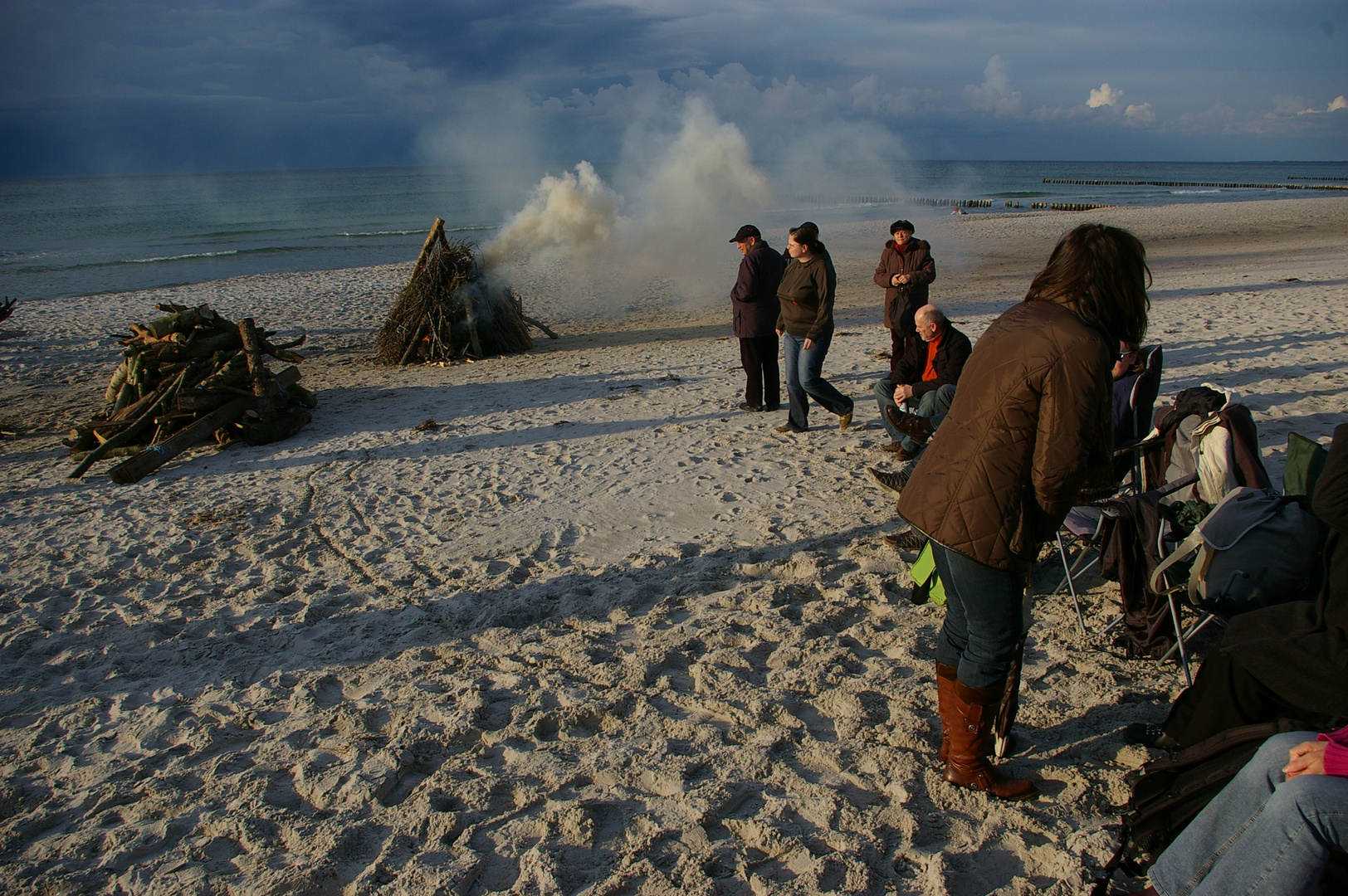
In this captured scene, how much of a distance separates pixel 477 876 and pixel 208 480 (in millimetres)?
4989

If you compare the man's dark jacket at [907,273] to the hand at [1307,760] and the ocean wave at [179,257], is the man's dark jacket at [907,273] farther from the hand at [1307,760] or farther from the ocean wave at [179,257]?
the ocean wave at [179,257]

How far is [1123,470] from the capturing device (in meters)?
4.21

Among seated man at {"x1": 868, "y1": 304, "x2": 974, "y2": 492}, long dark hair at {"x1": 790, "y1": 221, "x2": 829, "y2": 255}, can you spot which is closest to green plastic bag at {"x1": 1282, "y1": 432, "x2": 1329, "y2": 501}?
seated man at {"x1": 868, "y1": 304, "x2": 974, "y2": 492}

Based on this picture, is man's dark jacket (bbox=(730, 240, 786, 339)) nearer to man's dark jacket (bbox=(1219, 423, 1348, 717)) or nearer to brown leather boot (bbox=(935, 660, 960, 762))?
brown leather boot (bbox=(935, 660, 960, 762))

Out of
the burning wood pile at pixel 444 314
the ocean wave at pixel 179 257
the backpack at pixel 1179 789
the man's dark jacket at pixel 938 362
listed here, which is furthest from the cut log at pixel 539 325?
the ocean wave at pixel 179 257

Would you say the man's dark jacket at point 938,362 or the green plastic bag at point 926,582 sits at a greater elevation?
the man's dark jacket at point 938,362

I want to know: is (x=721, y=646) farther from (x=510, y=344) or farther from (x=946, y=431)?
(x=510, y=344)

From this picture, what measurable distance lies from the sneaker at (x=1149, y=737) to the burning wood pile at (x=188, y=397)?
6837 mm

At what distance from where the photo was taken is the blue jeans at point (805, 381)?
235 inches

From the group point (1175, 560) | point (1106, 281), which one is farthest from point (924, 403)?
point (1106, 281)

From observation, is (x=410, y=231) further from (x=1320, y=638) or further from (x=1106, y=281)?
(x=1320, y=638)

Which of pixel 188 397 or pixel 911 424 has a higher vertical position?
pixel 188 397

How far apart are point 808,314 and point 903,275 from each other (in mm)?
1967

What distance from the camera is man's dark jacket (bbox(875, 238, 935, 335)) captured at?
6.90 meters
